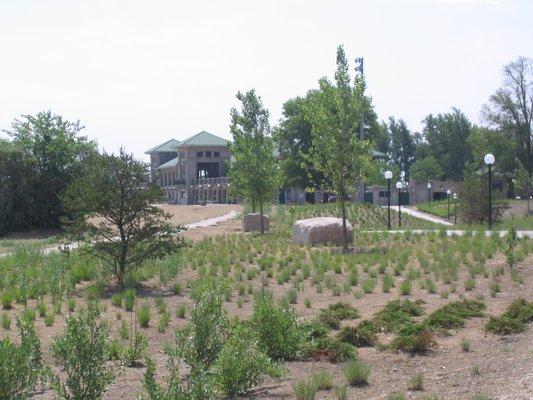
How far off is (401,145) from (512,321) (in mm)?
119577

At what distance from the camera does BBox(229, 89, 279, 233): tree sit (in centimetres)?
3572

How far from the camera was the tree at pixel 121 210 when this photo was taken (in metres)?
17.3

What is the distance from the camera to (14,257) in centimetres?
2292

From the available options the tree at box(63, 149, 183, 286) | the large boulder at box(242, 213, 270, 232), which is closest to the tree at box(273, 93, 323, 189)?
the large boulder at box(242, 213, 270, 232)

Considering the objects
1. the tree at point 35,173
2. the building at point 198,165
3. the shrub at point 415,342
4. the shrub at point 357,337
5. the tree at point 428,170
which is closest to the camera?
the shrub at point 415,342

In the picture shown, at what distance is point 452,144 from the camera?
112500mm

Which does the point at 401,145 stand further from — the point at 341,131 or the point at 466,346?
the point at 466,346

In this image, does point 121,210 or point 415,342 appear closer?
point 415,342

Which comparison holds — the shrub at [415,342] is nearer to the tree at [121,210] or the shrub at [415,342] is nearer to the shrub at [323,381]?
the shrub at [323,381]

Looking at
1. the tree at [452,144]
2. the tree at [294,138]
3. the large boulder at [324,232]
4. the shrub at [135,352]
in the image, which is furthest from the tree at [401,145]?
the shrub at [135,352]

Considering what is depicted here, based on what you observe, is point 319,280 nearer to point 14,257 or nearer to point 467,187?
point 14,257

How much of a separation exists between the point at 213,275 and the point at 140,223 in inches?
80.0

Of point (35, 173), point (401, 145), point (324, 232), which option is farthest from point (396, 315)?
point (401, 145)

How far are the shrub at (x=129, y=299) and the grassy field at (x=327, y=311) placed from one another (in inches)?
1.8
